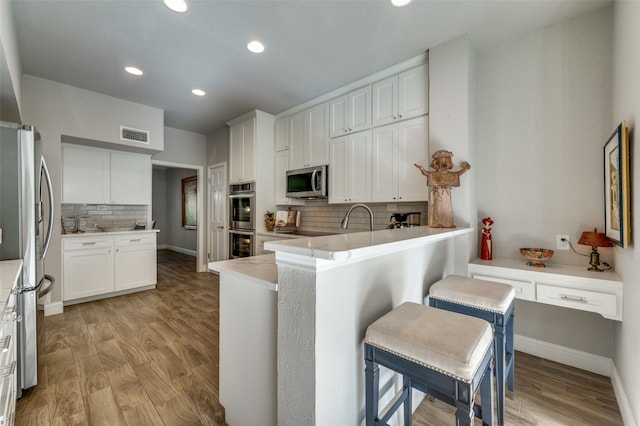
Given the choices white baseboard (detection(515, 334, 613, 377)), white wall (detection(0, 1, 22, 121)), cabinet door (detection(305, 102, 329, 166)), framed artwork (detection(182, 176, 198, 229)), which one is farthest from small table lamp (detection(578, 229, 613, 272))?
framed artwork (detection(182, 176, 198, 229))

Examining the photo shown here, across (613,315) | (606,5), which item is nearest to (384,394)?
(613,315)

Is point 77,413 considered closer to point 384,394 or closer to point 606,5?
point 384,394

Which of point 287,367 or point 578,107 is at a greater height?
point 578,107

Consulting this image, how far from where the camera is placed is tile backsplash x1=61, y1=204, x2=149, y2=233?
400cm

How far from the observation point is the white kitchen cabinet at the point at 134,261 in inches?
152

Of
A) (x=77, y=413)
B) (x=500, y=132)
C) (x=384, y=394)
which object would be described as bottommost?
(x=77, y=413)

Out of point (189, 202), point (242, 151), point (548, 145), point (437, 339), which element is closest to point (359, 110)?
point (548, 145)

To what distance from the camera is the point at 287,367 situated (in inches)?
42.7

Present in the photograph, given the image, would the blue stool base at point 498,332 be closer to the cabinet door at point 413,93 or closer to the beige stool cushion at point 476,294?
the beige stool cushion at point 476,294

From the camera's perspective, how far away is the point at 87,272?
11.8 feet

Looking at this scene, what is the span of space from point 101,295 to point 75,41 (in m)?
3.12

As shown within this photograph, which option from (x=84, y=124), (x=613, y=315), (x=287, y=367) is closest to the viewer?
(x=287, y=367)

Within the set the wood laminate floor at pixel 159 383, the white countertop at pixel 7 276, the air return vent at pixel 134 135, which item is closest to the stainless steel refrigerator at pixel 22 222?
the white countertop at pixel 7 276

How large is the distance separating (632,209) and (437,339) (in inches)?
56.9
